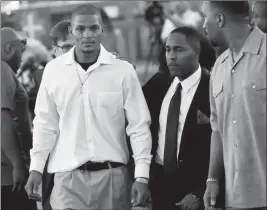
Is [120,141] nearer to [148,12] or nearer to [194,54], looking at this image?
[194,54]

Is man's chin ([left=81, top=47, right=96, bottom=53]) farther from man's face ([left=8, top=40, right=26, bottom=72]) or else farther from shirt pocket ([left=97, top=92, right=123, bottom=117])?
man's face ([left=8, top=40, right=26, bottom=72])

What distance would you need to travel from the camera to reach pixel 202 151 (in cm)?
399

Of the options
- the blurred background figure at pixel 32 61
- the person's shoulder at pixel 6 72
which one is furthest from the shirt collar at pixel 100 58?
the blurred background figure at pixel 32 61

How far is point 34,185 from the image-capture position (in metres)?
3.84

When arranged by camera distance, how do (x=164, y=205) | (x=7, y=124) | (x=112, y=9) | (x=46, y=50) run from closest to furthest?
(x=164, y=205) < (x=7, y=124) < (x=112, y=9) < (x=46, y=50)

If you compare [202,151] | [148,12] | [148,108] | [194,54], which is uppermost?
[148,12]

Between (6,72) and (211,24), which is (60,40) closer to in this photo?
(6,72)

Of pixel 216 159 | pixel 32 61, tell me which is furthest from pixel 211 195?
pixel 32 61

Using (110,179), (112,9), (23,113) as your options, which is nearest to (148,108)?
(110,179)

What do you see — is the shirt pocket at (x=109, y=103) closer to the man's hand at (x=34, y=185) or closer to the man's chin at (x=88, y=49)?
the man's chin at (x=88, y=49)

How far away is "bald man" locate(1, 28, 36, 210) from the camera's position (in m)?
4.71

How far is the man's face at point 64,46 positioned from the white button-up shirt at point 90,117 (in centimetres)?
72

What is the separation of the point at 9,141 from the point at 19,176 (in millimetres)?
275

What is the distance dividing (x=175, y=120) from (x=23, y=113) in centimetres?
151
